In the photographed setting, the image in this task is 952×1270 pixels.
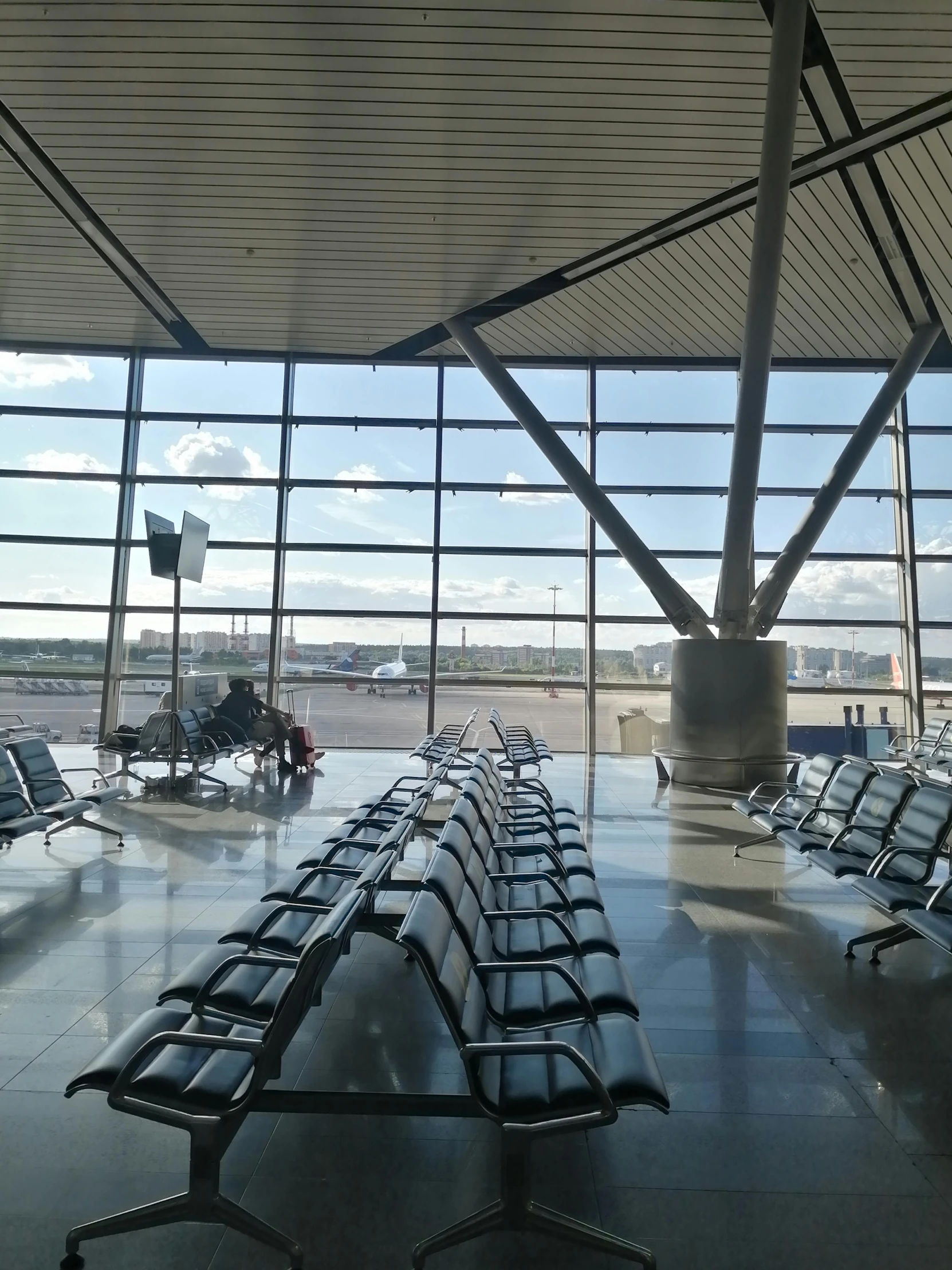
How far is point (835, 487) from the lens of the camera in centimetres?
923

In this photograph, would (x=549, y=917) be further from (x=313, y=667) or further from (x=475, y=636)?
(x=313, y=667)

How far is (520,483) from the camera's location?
11062mm

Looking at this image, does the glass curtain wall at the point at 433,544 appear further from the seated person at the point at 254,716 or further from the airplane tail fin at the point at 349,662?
the seated person at the point at 254,716

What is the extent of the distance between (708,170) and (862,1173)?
7779mm

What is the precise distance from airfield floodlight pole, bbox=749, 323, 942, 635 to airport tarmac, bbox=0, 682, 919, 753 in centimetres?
262

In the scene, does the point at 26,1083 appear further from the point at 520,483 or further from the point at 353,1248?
the point at 520,483

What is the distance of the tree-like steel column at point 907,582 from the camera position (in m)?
10.8

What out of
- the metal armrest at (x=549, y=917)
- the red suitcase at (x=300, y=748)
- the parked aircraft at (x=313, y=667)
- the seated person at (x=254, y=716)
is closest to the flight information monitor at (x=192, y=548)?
the seated person at (x=254, y=716)

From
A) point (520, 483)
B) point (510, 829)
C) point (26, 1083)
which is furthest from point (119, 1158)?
point (520, 483)

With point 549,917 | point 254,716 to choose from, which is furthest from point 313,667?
point 549,917

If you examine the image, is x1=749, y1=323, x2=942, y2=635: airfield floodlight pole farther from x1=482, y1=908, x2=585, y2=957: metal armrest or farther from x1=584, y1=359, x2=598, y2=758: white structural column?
x1=482, y1=908, x2=585, y2=957: metal armrest

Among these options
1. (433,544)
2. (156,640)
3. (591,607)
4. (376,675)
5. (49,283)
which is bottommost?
(376,675)

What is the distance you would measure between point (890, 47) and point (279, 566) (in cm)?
874

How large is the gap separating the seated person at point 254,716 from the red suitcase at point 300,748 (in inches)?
2.8
